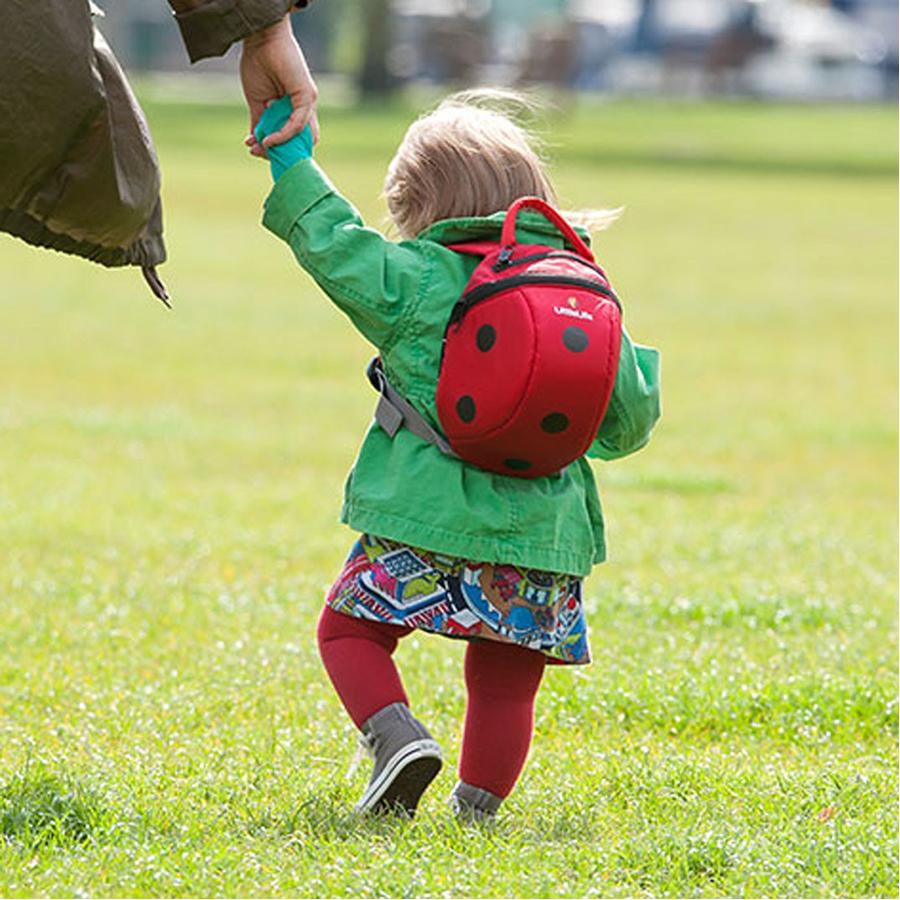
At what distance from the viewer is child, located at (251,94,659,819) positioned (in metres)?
4.27

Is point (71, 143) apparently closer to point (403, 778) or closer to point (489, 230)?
point (489, 230)

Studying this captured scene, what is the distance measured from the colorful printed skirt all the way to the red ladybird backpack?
0.22 metres

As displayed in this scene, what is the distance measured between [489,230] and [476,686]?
3.11ft

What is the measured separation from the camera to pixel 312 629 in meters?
6.39

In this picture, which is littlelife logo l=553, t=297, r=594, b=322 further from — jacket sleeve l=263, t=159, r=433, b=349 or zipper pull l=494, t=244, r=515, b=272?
jacket sleeve l=263, t=159, r=433, b=349

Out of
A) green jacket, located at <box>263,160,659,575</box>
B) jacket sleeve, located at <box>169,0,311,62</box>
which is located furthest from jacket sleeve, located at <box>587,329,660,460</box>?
jacket sleeve, located at <box>169,0,311,62</box>

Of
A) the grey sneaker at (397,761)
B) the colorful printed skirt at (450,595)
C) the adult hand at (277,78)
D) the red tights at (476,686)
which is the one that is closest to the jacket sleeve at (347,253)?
the adult hand at (277,78)

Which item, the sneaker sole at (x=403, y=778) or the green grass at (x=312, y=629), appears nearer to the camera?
the green grass at (x=312, y=629)

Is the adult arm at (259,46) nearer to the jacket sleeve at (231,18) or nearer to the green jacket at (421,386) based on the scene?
the jacket sleeve at (231,18)

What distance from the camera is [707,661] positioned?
5984 millimetres

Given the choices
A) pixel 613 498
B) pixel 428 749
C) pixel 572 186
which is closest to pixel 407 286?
pixel 428 749

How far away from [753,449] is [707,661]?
5.10m

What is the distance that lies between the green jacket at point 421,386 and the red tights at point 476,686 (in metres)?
0.24

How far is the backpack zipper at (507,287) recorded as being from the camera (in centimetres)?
421
